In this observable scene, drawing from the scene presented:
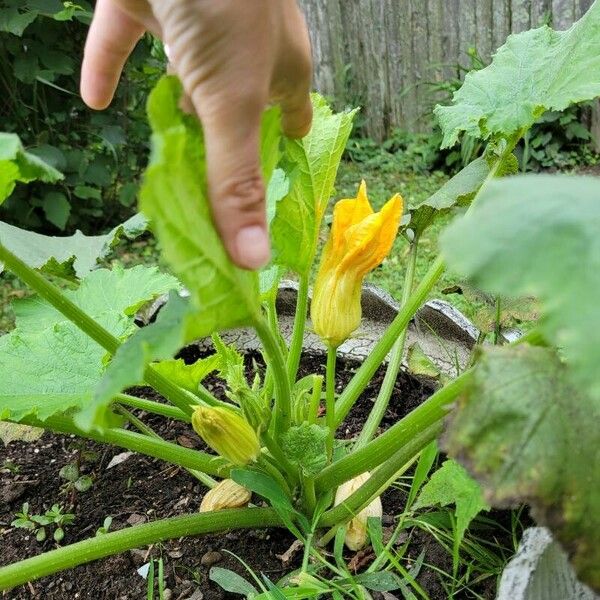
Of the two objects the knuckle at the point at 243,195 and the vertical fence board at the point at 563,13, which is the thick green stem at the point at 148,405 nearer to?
the knuckle at the point at 243,195

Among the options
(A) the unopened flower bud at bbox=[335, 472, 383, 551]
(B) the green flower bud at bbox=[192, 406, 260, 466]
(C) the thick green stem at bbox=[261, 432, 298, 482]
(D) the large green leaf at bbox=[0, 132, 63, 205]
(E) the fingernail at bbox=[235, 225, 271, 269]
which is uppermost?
(D) the large green leaf at bbox=[0, 132, 63, 205]

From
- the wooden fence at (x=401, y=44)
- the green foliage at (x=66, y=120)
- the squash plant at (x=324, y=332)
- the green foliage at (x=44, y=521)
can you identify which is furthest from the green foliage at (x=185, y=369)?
the wooden fence at (x=401, y=44)

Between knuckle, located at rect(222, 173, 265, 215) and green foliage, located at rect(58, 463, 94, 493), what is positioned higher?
knuckle, located at rect(222, 173, 265, 215)

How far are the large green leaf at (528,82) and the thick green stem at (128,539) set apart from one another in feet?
1.97

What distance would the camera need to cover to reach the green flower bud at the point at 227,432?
0.80 metres

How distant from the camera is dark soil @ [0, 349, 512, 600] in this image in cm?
96

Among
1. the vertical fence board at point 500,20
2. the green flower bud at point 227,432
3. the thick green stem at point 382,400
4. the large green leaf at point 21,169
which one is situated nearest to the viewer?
the large green leaf at point 21,169

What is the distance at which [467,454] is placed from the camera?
1.71ft

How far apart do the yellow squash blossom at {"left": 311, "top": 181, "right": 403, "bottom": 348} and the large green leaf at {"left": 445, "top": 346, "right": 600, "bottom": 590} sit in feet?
1.27

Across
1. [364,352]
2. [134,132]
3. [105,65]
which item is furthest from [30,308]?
[134,132]

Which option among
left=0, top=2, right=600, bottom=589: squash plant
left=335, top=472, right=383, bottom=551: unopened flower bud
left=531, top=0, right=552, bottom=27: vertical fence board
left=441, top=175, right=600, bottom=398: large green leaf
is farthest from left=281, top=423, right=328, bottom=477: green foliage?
left=531, top=0, right=552, bottom=27: vertical fence board

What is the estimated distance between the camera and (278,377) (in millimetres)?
799

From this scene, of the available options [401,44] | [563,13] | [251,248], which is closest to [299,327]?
[251,248]

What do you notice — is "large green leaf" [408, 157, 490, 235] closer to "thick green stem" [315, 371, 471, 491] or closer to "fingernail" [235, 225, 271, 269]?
"thick green stem" [315, 371, 471, 491]
